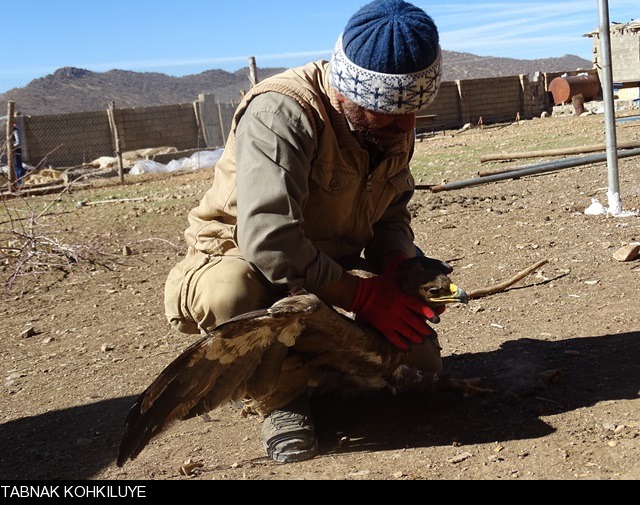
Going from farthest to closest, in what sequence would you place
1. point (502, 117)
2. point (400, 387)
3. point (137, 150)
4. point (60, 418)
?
point (502, 117) → point (137, 150) → point (60, 418) → point (400, 387)

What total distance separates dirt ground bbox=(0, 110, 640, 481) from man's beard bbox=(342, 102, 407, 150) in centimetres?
105

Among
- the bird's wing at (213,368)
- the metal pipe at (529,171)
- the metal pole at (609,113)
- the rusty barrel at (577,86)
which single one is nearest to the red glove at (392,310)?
the bird's wing at (213,368)

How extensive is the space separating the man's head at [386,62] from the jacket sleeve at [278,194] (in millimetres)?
204

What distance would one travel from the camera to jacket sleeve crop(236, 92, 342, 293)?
276 centimetres

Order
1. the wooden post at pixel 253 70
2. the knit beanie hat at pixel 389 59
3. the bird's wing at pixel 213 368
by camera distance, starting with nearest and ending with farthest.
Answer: the bird's wing at pixel 213 368 < the knit beanie hat at pixel 389 59 < the wooden post at pixel 253 70

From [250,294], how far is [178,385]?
49 cm

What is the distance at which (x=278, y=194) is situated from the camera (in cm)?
274

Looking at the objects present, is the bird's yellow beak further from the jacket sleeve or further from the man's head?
the man's head

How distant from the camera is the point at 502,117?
25906 mm

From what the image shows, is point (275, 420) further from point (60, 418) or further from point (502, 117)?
point (502, 117)

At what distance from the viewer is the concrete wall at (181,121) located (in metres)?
21.7

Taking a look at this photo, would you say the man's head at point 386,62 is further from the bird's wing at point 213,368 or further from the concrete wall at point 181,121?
the concrete wall at point 181,121

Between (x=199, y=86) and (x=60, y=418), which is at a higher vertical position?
(x=199, y=86)

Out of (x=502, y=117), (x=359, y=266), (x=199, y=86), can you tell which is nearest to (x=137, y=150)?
(x=502, y=117)
